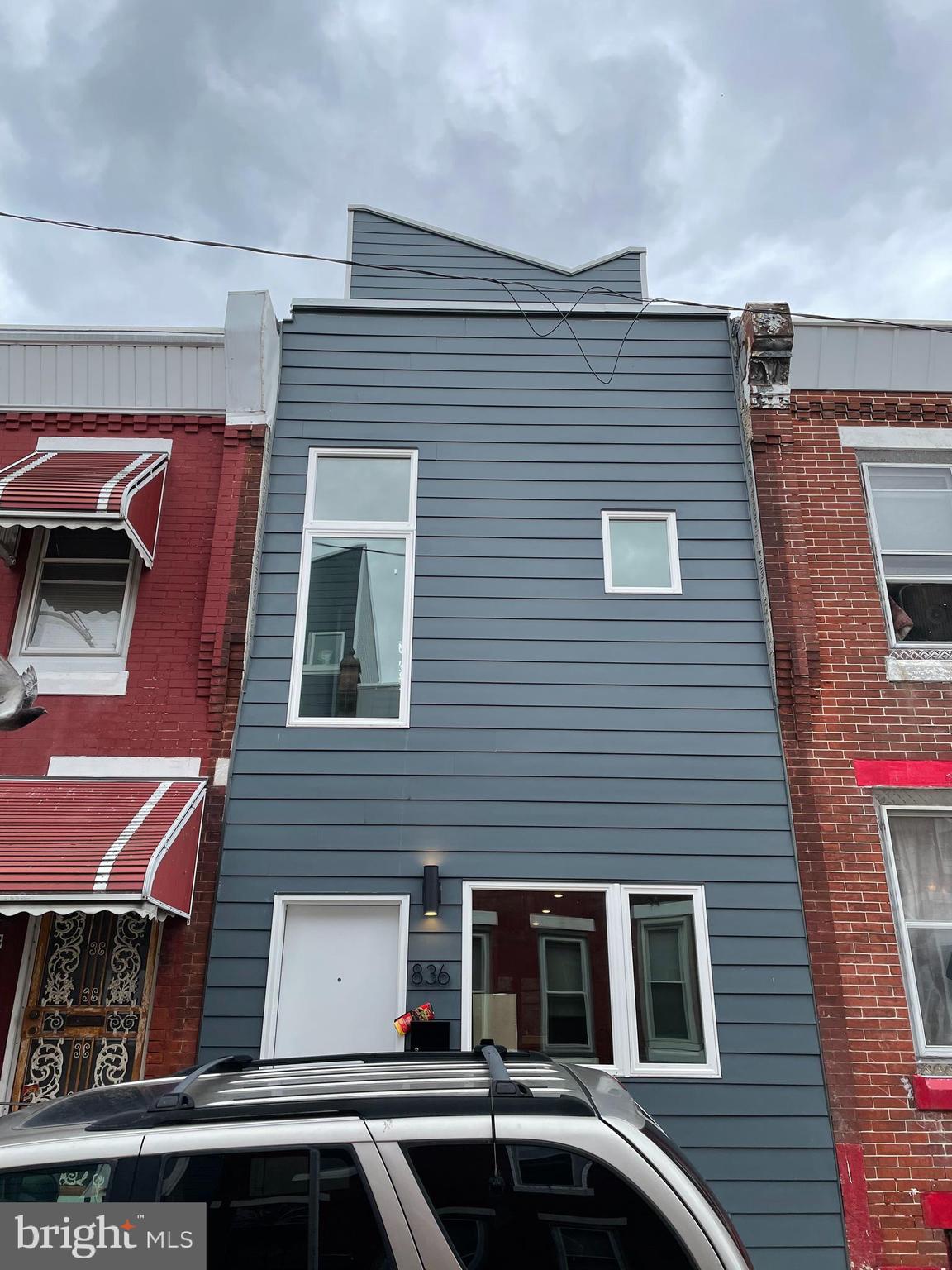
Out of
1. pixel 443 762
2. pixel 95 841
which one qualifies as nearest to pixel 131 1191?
pixel 95 841

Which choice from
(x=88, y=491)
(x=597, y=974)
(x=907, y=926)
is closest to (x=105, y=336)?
(x=88, y=491)

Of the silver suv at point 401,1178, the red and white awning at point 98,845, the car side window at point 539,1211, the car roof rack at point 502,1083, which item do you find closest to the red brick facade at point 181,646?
the red and white awning at point 98,845

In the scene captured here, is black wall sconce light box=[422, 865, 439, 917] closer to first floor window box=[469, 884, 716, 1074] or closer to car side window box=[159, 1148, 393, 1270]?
first floor window box=[469, 884, 716, 1074]

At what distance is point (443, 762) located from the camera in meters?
7.48

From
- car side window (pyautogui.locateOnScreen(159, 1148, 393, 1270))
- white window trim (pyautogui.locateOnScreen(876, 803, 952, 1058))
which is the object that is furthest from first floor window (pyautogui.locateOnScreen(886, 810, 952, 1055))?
car side window (pyautogui.locateOnScreen(159, 1148, 393, 1270))

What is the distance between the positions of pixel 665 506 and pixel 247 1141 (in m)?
6.74

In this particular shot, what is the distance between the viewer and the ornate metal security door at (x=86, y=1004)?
673cm

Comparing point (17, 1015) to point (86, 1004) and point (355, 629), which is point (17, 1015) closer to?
point (86, 1004)

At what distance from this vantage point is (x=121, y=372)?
8.57 m

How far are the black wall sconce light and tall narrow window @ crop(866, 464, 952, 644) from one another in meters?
4.55

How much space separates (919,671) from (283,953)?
228 inches

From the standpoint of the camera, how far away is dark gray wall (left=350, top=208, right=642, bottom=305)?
9.72 meters

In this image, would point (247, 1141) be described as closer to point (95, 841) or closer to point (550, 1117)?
point (550, 1117)

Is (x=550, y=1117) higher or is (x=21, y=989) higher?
(x=21, y=989)
